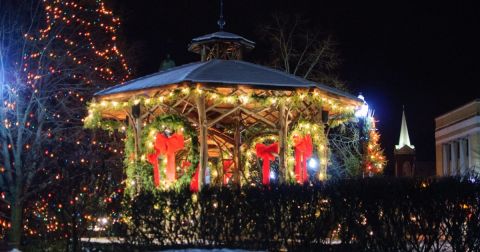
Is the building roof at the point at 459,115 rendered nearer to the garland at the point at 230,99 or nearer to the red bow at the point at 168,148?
the garland at the point at 230,99

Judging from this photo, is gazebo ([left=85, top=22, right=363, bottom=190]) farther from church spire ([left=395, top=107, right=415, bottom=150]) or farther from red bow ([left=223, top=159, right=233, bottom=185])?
church spire ([left=395, top=107, right=415, bottom=150])

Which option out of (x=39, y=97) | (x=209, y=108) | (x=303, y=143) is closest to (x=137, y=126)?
(x=209, y=108)

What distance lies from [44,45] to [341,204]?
526 inches

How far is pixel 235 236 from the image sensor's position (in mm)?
12984

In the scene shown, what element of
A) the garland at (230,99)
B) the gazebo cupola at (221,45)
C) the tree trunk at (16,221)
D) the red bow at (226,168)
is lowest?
the tree trunk at (16,221)

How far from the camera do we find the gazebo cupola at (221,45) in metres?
18.6

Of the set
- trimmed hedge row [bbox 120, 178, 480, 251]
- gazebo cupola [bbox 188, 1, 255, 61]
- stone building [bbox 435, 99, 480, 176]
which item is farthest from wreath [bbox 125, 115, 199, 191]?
stone building [bbox 435, 99, 480, 176]

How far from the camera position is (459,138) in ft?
198

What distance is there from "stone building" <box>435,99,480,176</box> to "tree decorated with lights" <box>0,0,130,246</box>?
1362 inches

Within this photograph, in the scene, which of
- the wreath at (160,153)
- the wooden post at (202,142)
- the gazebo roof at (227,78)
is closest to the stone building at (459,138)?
the gazebo roof at (227,78)

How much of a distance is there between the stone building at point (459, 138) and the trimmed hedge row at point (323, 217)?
4069 cm

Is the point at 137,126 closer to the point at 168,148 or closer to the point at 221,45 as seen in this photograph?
the point at 168,148

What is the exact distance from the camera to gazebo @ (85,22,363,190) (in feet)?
51.1

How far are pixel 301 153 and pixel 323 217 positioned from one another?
4.80 meters
